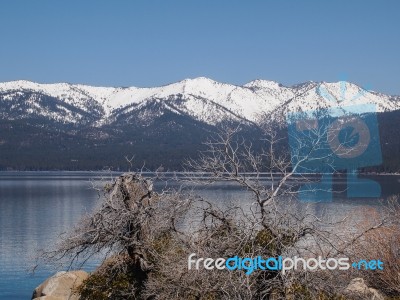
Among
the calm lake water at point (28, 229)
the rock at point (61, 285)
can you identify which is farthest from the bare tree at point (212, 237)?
the rock at point (61, 285)

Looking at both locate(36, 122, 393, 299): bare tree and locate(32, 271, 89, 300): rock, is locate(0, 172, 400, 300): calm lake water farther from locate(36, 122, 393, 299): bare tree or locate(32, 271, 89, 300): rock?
locate(36, 122, 393, 299): bare tree

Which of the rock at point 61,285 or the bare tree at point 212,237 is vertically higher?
the bare tree at point 212,237

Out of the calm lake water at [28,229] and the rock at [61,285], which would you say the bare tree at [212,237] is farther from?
the rock at [61,285]


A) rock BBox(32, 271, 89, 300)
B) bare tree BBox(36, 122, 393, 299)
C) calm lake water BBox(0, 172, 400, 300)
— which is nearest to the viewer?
bare tree BBox(36, 122, 393, 299)

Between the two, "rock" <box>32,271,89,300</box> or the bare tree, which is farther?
"rock" <box>32,271,89,300</box>

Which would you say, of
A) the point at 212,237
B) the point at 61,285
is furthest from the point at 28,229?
the point at 212,237

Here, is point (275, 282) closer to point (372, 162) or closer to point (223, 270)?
point (223, 270)

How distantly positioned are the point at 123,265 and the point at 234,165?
16.6 ft

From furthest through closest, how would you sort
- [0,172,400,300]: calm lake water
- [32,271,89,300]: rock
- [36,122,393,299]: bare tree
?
[0,172,400,300]: calm lake water → [32,271,89,300]: rock → [36,122,393,299]: bare tree

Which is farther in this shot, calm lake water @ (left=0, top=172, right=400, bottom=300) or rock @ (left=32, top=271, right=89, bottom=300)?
calm lake water @ (left=0, top=172, right=400, bottom=300)

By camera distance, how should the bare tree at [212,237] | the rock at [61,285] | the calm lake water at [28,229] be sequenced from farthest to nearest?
the calm lake water at [28,229]
the rock at [61,285]
the bare tree at [212,237]

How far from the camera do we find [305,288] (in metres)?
A: 12.8

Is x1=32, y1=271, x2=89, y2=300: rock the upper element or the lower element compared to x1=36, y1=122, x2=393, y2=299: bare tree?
lower

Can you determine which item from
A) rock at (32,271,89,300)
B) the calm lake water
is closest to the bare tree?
the calm lake water
